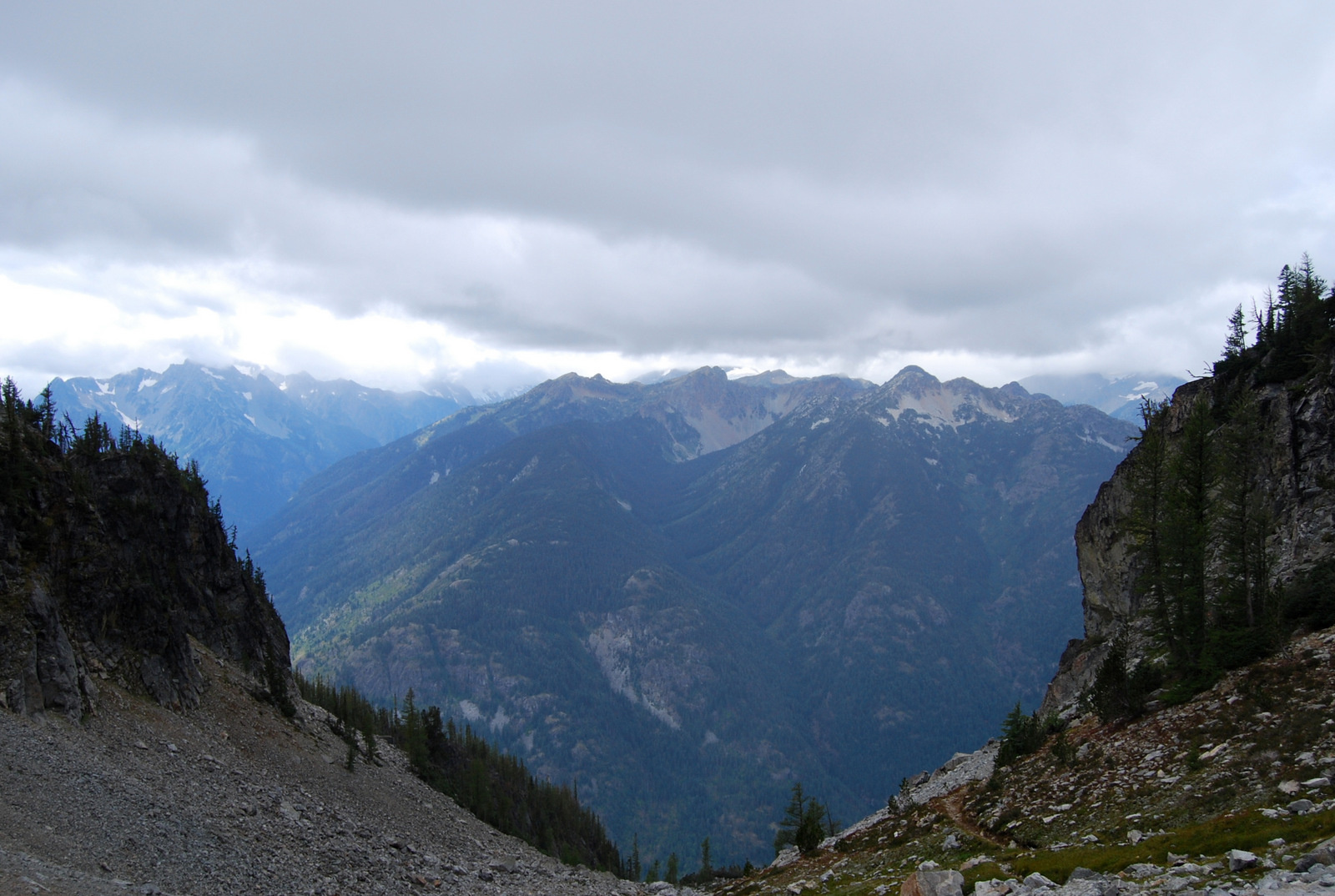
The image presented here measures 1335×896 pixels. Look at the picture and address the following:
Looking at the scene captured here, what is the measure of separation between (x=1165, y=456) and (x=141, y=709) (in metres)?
69.4

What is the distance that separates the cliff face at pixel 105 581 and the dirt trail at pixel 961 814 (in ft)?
154

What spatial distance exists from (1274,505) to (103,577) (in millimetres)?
86000

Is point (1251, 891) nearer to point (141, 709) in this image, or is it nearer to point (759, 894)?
point (759, 894)

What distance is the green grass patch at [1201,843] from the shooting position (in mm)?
19000

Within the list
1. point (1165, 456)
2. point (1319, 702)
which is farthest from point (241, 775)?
point (1165, 456)

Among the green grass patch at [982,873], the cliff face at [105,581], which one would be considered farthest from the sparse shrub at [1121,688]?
the cliff face at [105,581]

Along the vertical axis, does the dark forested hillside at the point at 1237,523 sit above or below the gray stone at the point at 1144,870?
above

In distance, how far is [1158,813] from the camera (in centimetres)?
2625

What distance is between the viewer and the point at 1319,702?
2759 cm

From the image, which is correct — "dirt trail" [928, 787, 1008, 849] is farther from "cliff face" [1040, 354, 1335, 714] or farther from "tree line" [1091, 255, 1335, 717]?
"cliff face" [1040, 354, 1335, 714]

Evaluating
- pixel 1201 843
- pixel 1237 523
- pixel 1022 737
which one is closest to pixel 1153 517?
pixel 1237 523

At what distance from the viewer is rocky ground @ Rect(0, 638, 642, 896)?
25.1 metres

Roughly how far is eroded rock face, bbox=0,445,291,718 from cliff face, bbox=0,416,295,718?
0.09 metres

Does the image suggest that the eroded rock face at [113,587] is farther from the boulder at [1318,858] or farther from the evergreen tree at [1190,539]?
the evergreen tree at [1190,539]
